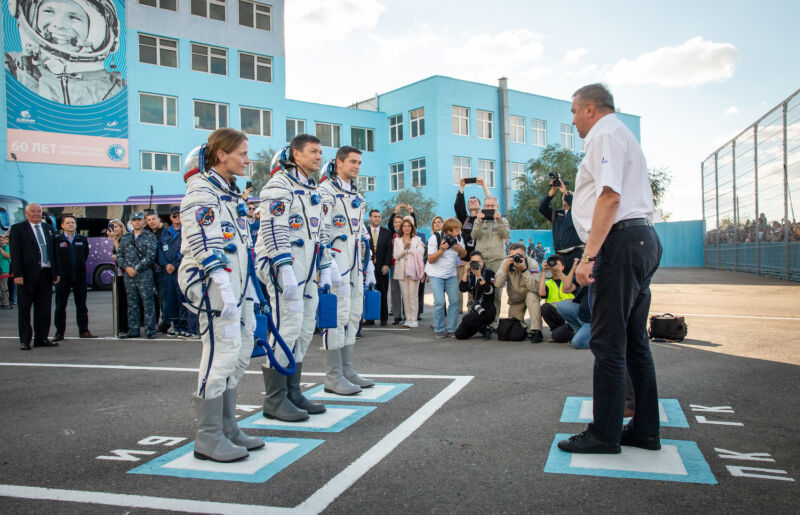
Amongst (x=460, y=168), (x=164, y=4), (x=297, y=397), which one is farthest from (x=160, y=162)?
(x=297, y=397)

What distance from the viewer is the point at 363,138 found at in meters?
45.0

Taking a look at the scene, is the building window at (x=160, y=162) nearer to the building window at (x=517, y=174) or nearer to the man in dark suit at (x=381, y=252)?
the man in dark suit at (x=381, y=252)

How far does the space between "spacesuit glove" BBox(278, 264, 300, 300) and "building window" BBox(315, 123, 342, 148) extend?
1464 inches

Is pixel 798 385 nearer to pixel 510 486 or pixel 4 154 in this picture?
pixel 510 486

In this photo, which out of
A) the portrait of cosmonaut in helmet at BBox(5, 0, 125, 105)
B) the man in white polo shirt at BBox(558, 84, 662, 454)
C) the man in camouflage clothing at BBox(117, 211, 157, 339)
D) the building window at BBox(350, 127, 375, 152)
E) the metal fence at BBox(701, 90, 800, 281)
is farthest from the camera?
the building window at BBox(350, 127, 375, 152)

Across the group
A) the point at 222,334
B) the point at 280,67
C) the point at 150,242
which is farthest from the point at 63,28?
the point at 222,334

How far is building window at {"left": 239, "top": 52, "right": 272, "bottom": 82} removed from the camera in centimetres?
3605

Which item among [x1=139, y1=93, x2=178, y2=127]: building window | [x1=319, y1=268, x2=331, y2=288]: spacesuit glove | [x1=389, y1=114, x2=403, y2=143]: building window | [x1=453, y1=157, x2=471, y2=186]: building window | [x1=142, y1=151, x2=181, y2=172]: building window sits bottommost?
[x1=319, y1=268, x2=331, y2=288]: spacesuit glove

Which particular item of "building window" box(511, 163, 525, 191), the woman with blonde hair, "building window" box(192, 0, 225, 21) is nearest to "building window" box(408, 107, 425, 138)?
"building window" box(511, 163, 525, 191)

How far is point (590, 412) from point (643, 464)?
4.08 ft

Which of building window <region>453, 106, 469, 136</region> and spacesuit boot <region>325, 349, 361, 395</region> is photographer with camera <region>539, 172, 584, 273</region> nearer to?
spacesuit boot <region>325, 349, 361, 395</region>

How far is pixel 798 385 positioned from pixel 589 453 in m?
3.24

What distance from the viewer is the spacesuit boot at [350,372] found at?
252 inches

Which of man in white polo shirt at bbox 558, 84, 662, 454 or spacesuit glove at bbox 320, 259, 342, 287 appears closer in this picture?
man in white polo shirt at bbox 558, 84, 662, 454
